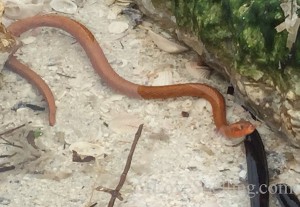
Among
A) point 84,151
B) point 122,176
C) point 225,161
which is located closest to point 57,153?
point 84,151

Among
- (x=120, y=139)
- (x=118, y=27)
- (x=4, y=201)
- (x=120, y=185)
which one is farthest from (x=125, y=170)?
(x=118, y=27)

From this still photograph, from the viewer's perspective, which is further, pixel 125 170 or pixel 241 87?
pixel 241 87

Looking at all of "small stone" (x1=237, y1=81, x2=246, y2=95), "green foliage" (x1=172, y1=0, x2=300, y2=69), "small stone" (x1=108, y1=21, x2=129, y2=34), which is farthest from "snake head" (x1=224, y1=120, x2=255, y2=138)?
"small stone" (x1=108, y1=21, x2=129, y2=34)

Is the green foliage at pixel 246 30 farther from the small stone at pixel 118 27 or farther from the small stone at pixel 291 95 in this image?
the small stone at pixel 118 27

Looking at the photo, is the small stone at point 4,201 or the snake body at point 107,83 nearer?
the small stone at point 4,201

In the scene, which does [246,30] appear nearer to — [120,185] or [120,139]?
[120,139]

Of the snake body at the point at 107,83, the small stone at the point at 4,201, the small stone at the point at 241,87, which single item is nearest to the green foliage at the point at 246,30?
the small stone at the point at 241,87
